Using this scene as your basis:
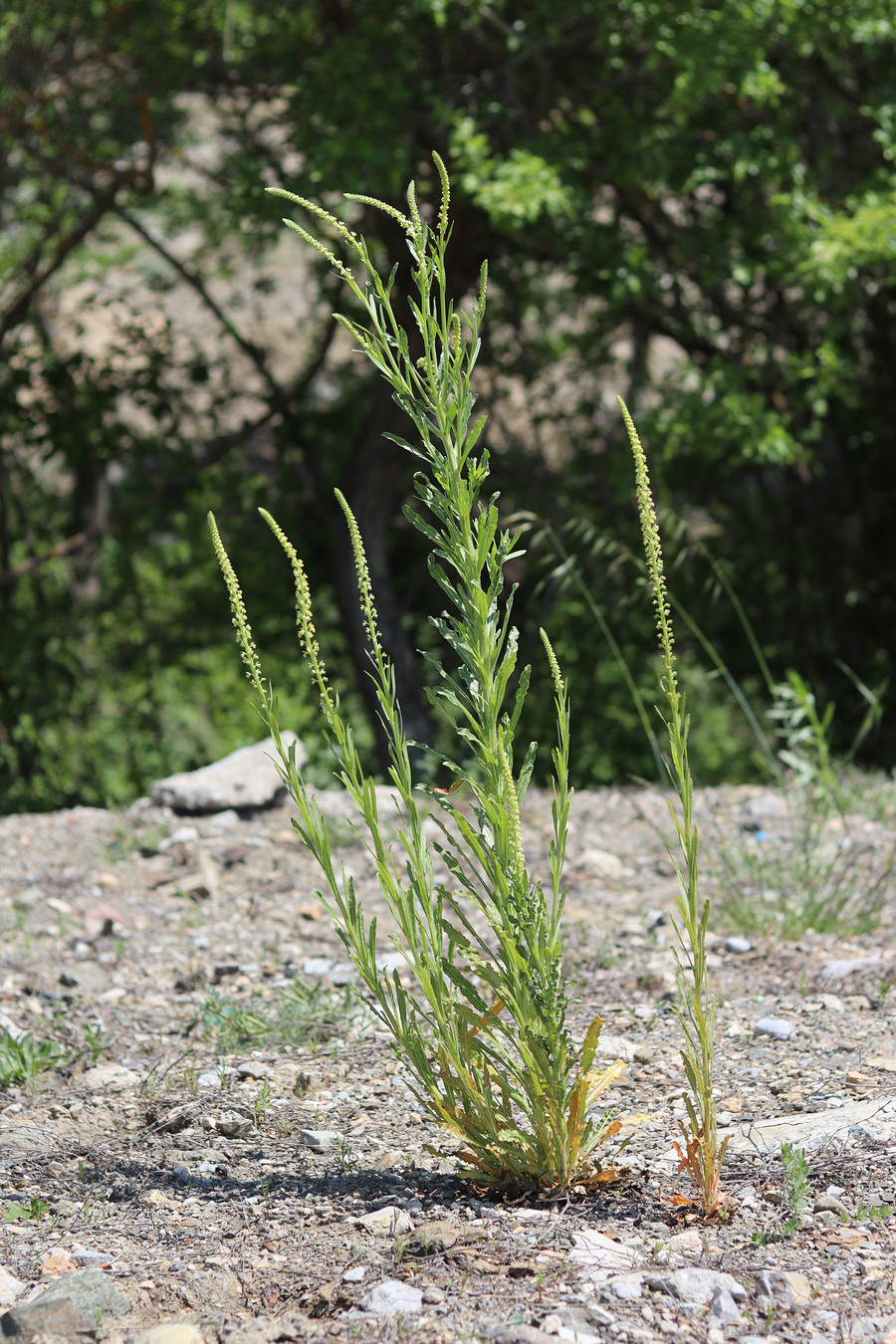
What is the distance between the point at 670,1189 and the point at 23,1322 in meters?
1.05

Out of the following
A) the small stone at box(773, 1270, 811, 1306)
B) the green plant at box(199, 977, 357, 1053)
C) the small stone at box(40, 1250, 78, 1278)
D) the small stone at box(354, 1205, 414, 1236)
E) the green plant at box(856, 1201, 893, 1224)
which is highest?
the green plant at box(199, 977, 357, 1053)

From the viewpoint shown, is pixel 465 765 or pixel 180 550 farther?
pixel 180 550

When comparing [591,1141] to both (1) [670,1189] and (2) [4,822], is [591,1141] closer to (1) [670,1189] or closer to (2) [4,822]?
(1) [670,1189]

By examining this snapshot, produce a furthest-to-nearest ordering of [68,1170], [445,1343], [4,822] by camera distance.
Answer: [4,822]
[68,1170]
[445,1343]

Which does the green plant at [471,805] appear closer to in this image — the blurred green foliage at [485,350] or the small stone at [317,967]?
the small stone at [317,967]

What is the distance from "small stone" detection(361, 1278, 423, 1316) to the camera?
1.76 metres

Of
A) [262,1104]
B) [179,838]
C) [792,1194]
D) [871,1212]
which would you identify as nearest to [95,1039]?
[262,1104]

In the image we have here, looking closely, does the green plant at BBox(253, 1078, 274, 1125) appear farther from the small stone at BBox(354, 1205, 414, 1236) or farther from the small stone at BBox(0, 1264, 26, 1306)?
the small stone at BBox(0, 1264, 26, 1306)

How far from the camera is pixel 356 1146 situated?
2328 mm

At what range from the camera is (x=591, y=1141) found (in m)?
2.09

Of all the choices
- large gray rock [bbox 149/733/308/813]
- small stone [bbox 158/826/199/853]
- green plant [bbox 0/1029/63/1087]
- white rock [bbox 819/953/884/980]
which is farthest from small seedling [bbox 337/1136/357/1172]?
large gray rock [bbox 149/733/308/813]

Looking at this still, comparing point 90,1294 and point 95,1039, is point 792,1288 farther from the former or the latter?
point 95,1039

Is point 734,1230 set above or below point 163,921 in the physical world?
below

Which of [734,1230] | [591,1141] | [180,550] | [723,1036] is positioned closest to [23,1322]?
[591,1141]
